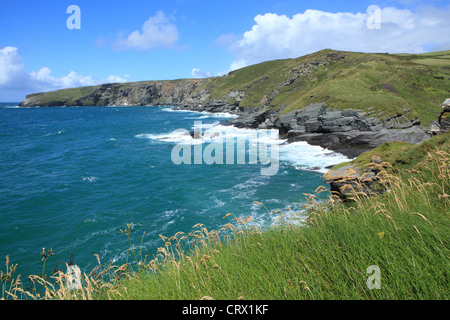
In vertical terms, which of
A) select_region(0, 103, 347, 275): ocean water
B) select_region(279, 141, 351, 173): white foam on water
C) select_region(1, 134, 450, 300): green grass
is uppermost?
select_region(1, 134, 450, 300): green grass

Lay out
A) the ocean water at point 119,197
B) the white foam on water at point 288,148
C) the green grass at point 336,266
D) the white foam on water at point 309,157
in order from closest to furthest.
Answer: the green grass at point 336,266, the ocean water at point 119,197, the white foam on water at point 309,157, the white foam on water at point 288,148

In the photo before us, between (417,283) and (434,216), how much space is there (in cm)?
164

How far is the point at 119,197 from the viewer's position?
20.7 m

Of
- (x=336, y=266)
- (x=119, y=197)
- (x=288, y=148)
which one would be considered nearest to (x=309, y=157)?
(x=288, y=148)

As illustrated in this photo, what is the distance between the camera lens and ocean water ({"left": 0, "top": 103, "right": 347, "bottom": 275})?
14.2 m

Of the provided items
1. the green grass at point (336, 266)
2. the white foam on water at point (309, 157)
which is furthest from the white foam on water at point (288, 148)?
the green grass at point (336, 266)

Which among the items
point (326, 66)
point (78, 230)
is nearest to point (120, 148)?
point (78, 230)

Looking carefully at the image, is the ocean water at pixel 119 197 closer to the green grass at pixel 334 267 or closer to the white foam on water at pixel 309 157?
the white foam on water at pixel 309 157

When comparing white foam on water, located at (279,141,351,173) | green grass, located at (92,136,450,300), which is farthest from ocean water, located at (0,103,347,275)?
green grass, located at (92,136,450,300)

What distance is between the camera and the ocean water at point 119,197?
1424 cm

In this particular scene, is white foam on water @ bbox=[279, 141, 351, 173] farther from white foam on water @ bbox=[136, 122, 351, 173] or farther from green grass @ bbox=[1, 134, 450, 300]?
green grass @ bbox=[1, 134, 450, 300]

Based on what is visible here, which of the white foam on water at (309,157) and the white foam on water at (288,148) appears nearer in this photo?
the white foam on water at (309,157)

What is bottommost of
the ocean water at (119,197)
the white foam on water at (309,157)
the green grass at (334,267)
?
the ocean water at (119,197)
